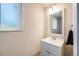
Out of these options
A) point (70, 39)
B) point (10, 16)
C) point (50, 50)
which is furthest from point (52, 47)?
point (10, 16)

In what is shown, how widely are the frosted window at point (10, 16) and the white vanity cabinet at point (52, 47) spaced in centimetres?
40

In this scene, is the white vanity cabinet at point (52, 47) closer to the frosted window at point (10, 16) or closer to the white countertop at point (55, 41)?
the white countertop at point (55, 41)

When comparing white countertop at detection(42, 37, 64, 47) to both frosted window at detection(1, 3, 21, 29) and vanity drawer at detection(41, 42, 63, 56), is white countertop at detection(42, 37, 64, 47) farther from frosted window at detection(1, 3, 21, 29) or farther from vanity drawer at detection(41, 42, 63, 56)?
frosted window at detection(1, 3, 21, 29)

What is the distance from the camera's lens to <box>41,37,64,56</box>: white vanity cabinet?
165cm

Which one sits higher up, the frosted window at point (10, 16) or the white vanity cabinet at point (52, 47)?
the frosted window at point (10, 16)

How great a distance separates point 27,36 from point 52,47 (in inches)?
13.6

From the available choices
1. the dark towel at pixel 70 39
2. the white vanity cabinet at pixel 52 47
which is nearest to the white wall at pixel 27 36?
the white vanity cabinet at pixel 52 47

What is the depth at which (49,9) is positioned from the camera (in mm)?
1720

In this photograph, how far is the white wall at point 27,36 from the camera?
1669mm

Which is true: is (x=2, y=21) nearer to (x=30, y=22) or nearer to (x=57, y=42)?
(x=30, y=22)

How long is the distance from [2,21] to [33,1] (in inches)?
18.4

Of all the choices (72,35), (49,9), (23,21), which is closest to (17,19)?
(23,21)

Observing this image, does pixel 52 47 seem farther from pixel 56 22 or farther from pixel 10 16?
pixel 10 16

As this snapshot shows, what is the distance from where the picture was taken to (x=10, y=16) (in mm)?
1685
